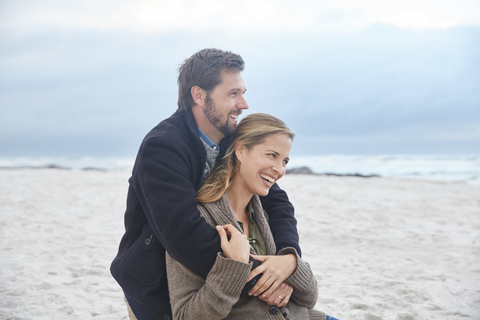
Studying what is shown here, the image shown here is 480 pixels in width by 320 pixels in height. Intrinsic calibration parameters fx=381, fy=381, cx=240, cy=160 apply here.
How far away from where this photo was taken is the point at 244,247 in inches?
72.4

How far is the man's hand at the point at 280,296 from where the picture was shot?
1948 millimetres

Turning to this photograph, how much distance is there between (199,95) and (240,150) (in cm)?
45

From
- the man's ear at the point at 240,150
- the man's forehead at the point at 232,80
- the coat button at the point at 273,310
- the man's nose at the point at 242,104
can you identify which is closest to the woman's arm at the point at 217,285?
the coat button at the point at 273,310

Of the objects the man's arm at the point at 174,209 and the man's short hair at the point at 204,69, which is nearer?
the man's arm at the point at 174,209

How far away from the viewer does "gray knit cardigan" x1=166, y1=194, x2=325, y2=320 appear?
1754 millimetres

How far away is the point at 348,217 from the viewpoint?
28.7 ft

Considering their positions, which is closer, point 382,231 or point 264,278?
point 264,278

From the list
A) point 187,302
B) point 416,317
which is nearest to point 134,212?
point 187,302

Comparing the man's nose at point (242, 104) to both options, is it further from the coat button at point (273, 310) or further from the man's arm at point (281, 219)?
the coat button at point (273, 310)

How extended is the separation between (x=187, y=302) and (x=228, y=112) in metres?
1.10

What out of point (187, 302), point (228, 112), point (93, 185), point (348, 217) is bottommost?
point (187, 302)

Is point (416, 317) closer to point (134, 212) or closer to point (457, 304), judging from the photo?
point (457, 304)

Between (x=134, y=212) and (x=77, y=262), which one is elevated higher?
(x=134, y=212)

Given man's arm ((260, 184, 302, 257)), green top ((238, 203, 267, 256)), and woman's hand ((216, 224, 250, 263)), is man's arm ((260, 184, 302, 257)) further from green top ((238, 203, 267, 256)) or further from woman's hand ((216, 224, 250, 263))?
woman's hand ((216, 224, 250, 263))
